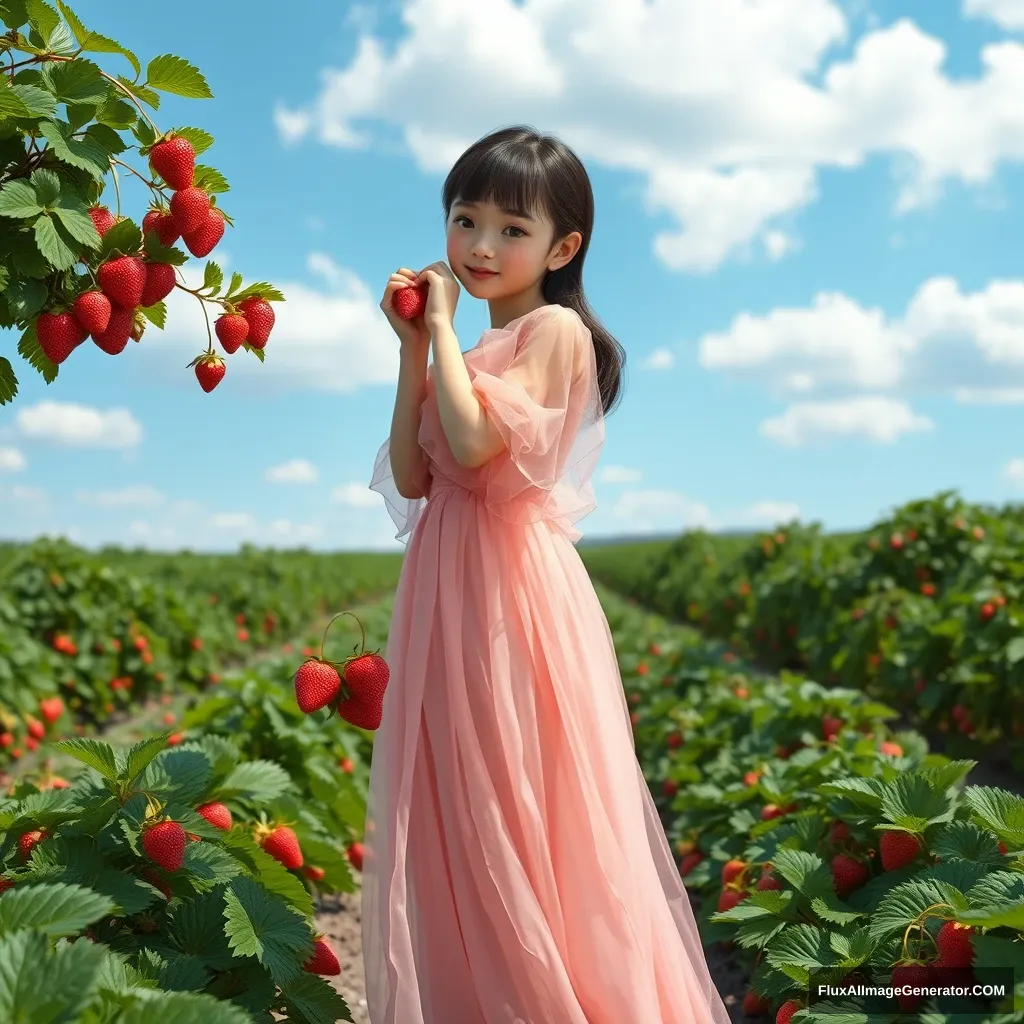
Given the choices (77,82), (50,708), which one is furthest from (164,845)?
(50,708)

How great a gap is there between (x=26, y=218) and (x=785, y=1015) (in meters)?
2.28

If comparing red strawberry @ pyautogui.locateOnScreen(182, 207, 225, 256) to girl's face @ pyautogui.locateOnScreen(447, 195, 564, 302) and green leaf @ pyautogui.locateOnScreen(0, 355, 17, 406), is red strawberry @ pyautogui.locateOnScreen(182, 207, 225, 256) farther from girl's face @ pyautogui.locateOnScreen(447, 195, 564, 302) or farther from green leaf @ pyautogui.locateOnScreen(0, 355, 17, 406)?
girl's face @ pyautogui.locateOnScreen(447, 195, 564, 302)

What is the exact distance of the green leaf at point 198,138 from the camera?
2.19 metres

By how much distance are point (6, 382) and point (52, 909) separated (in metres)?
1.03

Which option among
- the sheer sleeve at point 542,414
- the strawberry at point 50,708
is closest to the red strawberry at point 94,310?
the sheer sleeve at point 542,414

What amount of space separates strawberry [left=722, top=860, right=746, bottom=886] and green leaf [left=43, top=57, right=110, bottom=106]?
2740mm

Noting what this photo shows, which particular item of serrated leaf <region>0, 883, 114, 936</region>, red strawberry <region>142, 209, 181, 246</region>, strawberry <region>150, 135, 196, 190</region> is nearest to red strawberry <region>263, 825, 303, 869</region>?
serrated leaf <region>0, 883, 114, 936</region>

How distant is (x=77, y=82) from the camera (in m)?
1.99

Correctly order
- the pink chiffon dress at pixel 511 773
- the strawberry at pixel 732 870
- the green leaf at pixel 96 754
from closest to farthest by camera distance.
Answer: the pink chiffon dress at pixel 511 773 < the green leaf at pixel 96 754 < the strawberry at pixel 732 870

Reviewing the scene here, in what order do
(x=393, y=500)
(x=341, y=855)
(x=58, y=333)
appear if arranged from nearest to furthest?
Answer: (x=58, y=333) < (x=393, y=500) < (x=341, y=855)

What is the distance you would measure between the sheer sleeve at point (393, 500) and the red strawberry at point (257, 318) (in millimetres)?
480

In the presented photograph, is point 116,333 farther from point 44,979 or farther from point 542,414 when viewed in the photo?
point 44,979

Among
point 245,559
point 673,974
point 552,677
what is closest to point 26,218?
point 552,677

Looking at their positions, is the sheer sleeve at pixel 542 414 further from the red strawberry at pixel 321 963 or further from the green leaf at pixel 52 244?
the red strawberry at pixel 321 963
